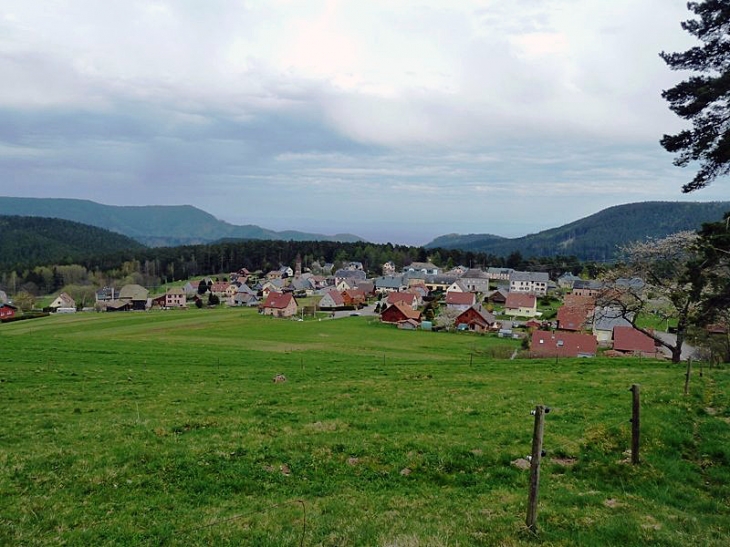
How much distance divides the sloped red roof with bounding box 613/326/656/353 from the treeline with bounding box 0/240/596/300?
102 meters

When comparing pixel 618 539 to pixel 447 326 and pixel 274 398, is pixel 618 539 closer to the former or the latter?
pixel 274 398

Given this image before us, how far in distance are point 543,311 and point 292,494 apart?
329 feet

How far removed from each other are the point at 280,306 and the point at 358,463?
280 feet

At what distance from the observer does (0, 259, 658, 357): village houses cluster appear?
55.4 metres

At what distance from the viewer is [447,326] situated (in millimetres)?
76812

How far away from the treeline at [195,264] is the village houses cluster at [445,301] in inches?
354

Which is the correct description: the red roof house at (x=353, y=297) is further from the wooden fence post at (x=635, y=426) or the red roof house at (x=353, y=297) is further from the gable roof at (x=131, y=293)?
the wooden fence post at (x=635, y=426)

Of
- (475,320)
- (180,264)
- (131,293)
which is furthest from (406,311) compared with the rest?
(180,264)

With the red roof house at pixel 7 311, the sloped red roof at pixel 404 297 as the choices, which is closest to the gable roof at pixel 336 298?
the sloped red roof at pixel 404 297

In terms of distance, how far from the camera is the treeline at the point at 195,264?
15550 cm

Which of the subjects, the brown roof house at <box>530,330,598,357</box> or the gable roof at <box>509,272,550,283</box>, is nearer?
the brown roof house at <box>530,330,598,357</box>

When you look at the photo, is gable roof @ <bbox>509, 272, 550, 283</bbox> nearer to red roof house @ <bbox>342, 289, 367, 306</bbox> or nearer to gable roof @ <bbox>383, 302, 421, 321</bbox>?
red roof house @ <bbox>342, 289, 367, 306</bbox>

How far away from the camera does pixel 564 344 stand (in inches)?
2080

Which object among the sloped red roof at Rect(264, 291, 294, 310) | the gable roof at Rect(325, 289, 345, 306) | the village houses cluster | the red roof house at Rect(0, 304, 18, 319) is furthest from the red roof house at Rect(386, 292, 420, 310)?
the red roof house at Rect(0, 304, 18, 319)
